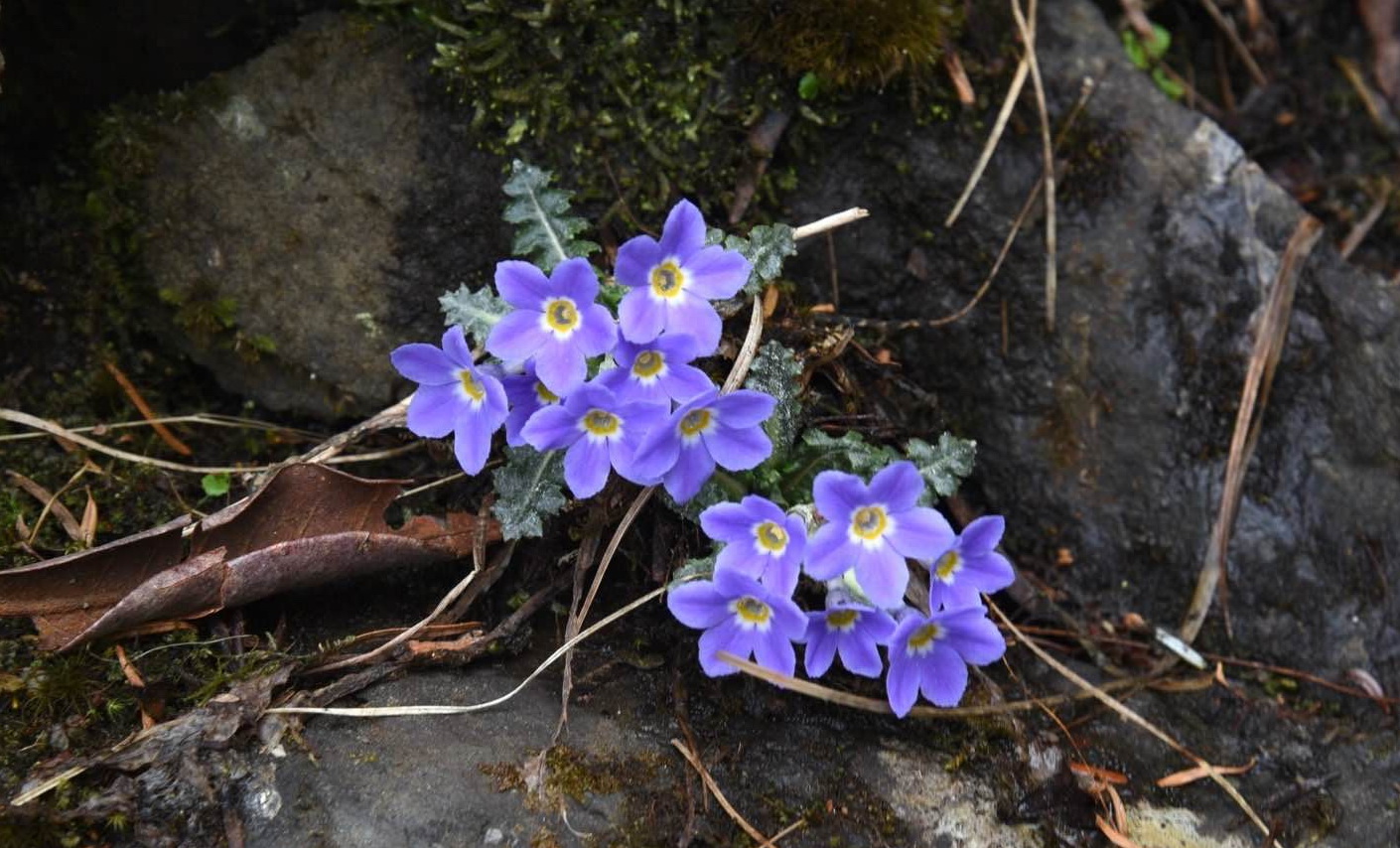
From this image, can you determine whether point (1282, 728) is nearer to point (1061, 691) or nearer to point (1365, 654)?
point (1365, 654)

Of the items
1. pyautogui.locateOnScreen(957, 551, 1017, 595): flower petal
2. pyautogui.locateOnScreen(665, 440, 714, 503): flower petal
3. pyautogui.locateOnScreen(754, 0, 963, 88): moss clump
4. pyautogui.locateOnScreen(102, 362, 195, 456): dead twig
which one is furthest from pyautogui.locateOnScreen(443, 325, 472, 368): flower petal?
pyautogui.locateOnScreen(754, 0, 963, 88): moss clump

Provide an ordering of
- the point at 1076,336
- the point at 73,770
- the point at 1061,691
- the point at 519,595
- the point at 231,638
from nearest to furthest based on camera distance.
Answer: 1. the point at 73,770
2. the point at 231,638
3. the point at 519,595
4. the point at 1061,691
5. the point at 1076,336

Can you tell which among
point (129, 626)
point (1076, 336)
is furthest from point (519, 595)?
point (1076, 336)

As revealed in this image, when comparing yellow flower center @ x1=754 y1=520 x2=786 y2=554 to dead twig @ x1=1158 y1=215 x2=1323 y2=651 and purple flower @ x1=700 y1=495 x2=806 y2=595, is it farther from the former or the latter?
dead twig @ x1=1158 y1=215 x2=1323 y2=651

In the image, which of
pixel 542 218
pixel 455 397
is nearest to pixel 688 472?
pixel 455 397

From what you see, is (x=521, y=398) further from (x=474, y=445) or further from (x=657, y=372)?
(x=657, y=372)
